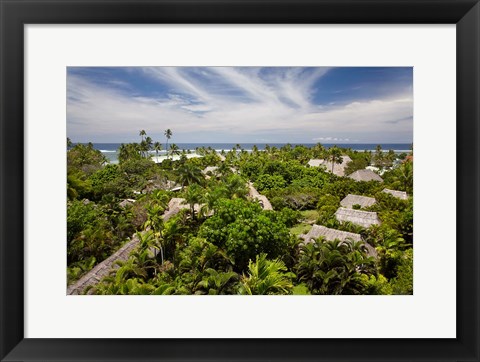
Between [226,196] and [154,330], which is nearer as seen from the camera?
[154,330]

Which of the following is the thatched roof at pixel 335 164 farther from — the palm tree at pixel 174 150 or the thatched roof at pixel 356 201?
the palm tree at pixel 174 150

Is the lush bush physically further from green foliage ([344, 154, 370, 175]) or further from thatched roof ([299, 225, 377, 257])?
green foliage ([344, 154, 370, 175])

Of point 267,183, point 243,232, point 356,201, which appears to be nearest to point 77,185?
point 243,232

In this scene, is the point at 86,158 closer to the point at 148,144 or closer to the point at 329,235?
the point at 148,144
